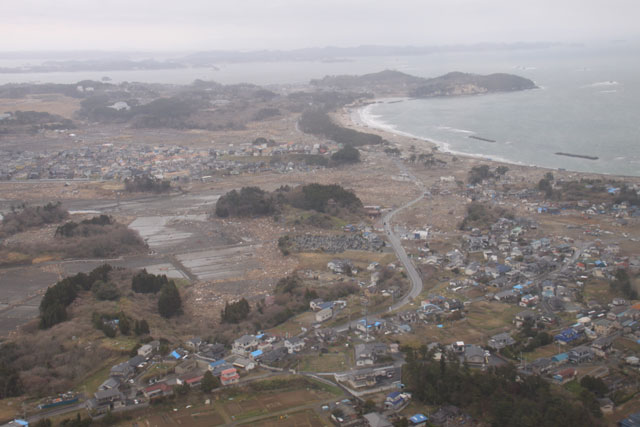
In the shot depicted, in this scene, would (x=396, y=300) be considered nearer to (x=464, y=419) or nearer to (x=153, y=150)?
(x=464, y=419)

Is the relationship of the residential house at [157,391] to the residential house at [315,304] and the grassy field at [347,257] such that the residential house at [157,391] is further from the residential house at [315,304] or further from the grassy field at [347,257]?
the grassy field at [347,257]

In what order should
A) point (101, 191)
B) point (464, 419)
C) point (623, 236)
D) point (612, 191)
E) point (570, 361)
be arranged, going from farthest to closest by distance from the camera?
point (101, 191), point (612, 191), point (623, 236), point (570, 361), point (464, 419)

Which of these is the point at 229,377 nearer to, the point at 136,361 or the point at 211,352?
the point at 211,352

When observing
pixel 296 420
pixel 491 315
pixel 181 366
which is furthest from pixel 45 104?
pixel 296 420

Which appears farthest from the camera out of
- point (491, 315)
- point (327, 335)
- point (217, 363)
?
point (491, 315)

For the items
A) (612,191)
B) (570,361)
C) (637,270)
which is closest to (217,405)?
(570,361)

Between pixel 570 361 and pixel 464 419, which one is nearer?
pixel 464 419

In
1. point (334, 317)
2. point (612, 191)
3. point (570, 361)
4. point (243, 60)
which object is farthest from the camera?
point (243, 60)

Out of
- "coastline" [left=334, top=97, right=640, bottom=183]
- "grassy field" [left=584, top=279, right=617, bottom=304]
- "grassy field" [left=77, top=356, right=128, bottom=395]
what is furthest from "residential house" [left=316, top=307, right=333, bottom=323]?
"coastline" [left=334, top=97, right=640, bottom=183]
